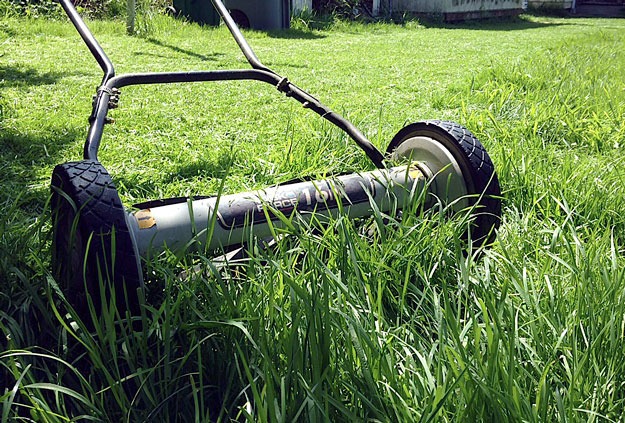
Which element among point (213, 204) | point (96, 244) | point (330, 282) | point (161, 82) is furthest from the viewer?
point (161, 82)

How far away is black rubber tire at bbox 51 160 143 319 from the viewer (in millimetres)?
1196

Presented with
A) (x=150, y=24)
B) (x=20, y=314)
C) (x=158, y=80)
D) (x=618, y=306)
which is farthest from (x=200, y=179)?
(x=150, y=24)

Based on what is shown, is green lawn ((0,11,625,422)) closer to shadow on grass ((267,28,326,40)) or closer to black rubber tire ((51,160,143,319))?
black rubber tire ((51,160,143,319))

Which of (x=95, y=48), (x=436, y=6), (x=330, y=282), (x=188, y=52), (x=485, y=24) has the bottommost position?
(x=330, y=282)

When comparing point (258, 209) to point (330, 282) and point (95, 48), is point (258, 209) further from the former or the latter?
point (95, 48)

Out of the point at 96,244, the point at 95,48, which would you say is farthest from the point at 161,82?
the point at 96,244

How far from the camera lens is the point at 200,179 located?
8.09ft

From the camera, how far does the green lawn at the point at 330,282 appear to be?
1059mm

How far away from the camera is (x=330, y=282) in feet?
4.31

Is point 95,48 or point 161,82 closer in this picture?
point 161,82

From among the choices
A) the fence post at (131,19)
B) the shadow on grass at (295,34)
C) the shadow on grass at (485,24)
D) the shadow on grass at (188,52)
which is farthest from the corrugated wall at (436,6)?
the shadow on grass at (188,52)

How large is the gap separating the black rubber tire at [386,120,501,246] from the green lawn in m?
0.09

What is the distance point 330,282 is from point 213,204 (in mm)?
368

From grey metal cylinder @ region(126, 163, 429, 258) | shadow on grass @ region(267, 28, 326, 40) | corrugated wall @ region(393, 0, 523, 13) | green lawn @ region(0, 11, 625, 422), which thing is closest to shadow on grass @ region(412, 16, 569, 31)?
corrugated wall @ region(393, 0, 523, 13)
